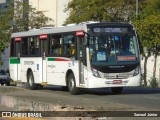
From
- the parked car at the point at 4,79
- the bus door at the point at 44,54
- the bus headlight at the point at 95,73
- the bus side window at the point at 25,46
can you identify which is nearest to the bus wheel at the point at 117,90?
the bus headlight at the point at 95,73

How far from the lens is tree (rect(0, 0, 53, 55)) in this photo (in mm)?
57906

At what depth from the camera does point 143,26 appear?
4306 centimetres

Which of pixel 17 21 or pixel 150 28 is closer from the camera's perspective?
pixel 150 28

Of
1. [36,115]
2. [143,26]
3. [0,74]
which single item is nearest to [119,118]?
[36,115]

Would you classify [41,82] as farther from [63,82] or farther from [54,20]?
[54,20]

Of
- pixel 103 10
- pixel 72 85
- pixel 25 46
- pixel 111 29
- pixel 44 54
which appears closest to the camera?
pixel 111 29

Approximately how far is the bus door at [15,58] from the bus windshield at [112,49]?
305 inches

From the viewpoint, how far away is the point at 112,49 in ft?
72.8

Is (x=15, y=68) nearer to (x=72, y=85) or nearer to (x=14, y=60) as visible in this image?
(x=14, y=60)

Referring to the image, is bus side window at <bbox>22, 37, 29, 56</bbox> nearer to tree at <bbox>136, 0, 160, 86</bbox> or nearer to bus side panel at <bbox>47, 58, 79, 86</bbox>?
bus side panel at <bbox>47, 58, 79, 86</bbox>

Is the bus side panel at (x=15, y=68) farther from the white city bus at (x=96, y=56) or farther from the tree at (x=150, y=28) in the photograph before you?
the tree at (x=150, y=28)

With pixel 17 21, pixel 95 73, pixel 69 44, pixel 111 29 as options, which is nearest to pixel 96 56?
pixel 95 73

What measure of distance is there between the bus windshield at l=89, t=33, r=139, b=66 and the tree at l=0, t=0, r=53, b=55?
1420 inches

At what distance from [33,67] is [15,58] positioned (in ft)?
8.45
